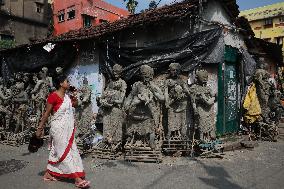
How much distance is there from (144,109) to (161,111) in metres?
0.90

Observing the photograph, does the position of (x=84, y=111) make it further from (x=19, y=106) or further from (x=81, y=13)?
(x=81, y=13)

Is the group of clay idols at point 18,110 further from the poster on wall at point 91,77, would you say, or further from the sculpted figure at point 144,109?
the sculpted figure at point 144,109

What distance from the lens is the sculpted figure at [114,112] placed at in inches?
293

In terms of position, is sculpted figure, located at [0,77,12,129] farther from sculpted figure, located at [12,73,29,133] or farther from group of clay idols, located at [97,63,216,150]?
group of clay idols, located at [97,63,216,150]

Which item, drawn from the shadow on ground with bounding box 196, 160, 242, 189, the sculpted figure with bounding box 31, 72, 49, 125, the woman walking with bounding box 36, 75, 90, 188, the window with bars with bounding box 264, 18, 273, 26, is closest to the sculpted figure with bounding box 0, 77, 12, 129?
the sculpted figure with bounding box 31, 72, 49, 125

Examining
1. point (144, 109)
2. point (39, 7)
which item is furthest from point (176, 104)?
point (39, 7)

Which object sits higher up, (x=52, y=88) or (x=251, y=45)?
(x=251, y=45)

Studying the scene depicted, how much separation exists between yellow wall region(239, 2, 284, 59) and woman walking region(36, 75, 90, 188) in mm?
34032

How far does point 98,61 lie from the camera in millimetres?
10352

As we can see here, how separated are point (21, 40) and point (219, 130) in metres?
24.2

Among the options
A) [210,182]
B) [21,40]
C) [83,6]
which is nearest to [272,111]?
[210,182]

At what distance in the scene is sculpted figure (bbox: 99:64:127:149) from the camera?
293 inches

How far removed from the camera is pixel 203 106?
7.53 meters

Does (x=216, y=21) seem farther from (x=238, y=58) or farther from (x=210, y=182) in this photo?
(x=210, y=182)
